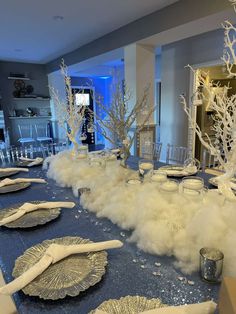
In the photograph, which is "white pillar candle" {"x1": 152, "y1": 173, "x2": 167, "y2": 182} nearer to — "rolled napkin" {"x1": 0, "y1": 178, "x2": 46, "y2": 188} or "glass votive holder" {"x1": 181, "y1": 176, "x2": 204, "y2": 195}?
"glass votive holder" {"x1": 181, "y1": 176, "x2": 204, "y2": 195}

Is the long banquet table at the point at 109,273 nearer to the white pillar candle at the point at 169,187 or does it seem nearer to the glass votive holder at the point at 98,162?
the white pillar candle at the point at 169,187

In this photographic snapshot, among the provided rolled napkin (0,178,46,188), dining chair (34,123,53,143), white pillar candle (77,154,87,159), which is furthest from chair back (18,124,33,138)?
rolled napkin (0,178,46,188)

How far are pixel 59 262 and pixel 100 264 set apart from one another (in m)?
0.16

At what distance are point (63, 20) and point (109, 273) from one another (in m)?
3.73

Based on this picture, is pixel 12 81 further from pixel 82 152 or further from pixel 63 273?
pixel 63 273

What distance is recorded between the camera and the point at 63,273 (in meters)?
0.82

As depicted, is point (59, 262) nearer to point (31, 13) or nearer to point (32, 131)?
point (31, 13)

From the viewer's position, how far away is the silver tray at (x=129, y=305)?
2.19ft

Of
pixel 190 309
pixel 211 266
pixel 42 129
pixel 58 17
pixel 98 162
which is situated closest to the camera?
pixel 190 309

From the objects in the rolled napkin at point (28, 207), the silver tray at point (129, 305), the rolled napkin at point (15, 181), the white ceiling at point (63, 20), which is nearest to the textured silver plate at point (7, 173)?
the rolled napkin at point (15, 181)

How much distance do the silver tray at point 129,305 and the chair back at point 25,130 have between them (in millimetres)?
6964

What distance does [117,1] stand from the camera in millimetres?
2906

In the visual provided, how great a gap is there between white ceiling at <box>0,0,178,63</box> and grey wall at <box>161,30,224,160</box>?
1.46 metres

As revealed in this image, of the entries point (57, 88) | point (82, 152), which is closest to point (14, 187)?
point (82, 152)
